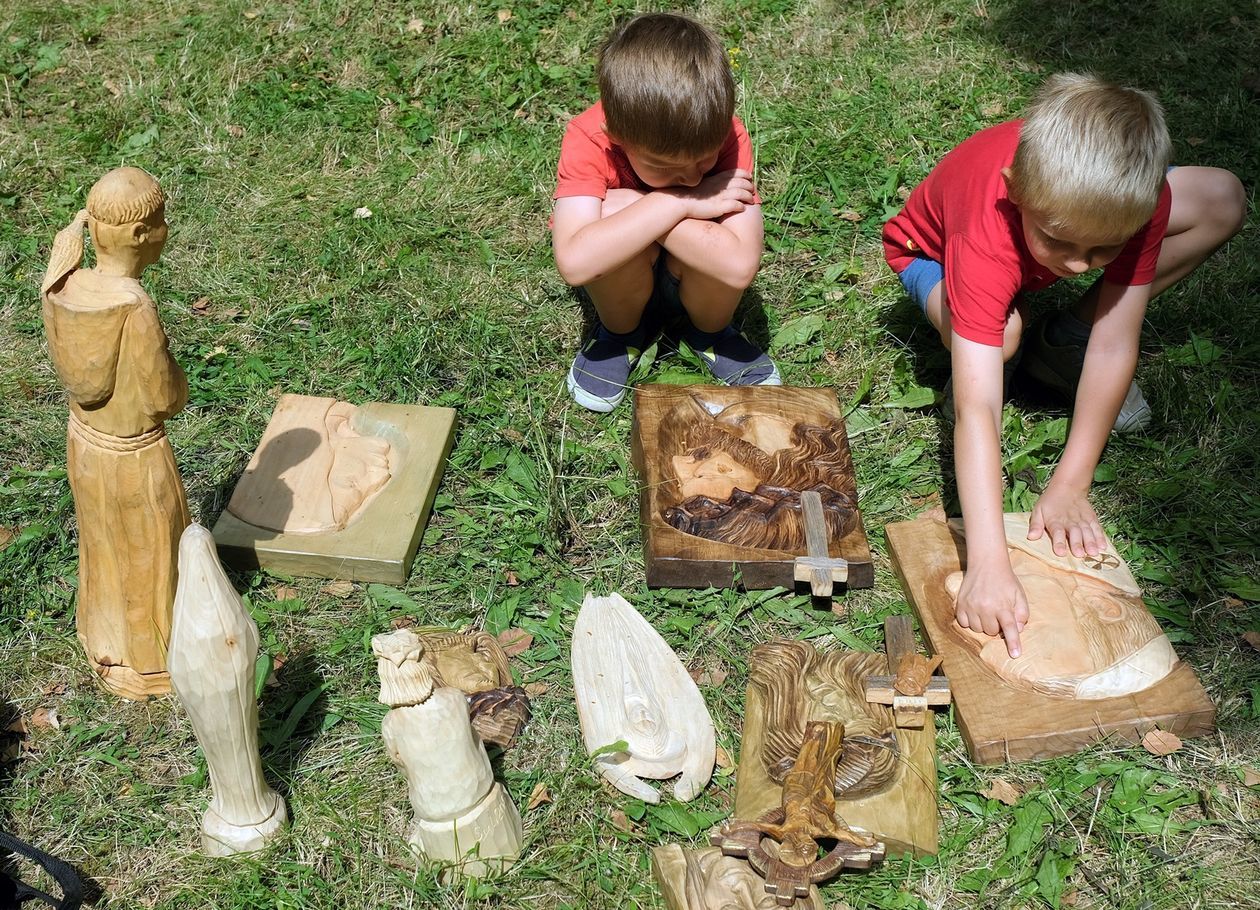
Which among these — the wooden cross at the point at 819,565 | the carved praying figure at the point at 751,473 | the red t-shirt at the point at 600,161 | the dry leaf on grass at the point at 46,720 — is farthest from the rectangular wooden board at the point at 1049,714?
the dry leaf on grass at the point at 46,720

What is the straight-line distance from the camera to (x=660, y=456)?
120 inches

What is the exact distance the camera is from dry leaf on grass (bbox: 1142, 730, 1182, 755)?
2490mm

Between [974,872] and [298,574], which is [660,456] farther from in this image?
[974,872]

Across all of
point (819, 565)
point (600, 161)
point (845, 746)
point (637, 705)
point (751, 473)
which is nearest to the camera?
point (845, 746)

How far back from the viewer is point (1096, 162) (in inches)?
96.0

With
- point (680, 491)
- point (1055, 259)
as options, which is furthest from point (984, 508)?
point (680, 491)

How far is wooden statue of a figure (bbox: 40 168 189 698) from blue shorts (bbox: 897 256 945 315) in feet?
6.95

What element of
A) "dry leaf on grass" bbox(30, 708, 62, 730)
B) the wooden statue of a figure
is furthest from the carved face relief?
"dry leaf on grass" bbox(30, 708, 62, 730)

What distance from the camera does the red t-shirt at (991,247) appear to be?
9.12 ft

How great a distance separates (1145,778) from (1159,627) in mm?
391

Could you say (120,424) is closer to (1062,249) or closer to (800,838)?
(800,838)

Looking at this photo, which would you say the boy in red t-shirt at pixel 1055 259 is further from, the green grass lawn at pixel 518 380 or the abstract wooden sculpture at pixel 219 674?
the abstract wooden sculpture at pixel 219 674

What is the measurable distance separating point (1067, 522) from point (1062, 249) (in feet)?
2.35

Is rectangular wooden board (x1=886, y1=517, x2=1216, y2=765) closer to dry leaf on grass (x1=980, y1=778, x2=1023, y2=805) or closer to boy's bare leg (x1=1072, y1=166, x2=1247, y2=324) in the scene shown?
dry leaf on grass (x1=980, y1=778, x2=1023, y2=805)
